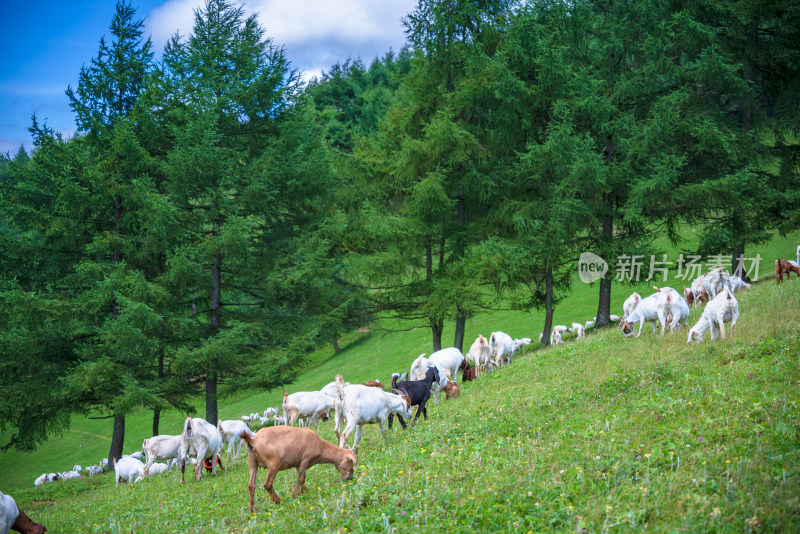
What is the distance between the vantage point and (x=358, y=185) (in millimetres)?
26641

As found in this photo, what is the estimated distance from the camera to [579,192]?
23.8 m

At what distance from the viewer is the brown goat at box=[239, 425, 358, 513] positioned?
8172 millimetres

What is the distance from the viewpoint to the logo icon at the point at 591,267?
2322cm

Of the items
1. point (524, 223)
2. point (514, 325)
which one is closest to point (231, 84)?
point (524, 223)

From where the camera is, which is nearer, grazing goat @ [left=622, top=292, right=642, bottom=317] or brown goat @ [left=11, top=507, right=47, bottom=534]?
brown goat @ [left=11, top=507, right=47, bottom=534]

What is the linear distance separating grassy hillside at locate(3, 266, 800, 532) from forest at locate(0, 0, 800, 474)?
9498 mm

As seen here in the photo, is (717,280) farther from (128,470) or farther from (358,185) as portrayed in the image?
(128,470)

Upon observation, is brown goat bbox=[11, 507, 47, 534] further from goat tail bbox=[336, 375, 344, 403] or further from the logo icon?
the logo icon

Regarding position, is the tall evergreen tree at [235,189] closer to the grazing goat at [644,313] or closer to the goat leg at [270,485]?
the grazing goat at [644,313]

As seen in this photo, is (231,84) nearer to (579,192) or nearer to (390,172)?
(390,172)

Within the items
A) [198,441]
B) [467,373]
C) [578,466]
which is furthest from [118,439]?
[578,466]

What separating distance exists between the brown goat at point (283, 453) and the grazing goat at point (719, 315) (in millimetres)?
9999

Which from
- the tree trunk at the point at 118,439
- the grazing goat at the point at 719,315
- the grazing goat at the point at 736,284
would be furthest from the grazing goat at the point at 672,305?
the tree trunk at the point at 118,439

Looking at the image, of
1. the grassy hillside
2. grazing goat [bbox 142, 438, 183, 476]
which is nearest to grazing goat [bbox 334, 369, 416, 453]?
the grassy hillside
